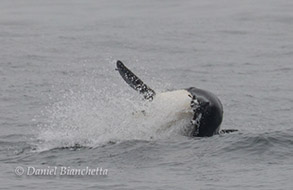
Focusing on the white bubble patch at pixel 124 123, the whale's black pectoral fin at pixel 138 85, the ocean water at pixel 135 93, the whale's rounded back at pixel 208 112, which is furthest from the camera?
the whale's black pectoral fin at pixel 138 85

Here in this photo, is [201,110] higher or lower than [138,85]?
lower

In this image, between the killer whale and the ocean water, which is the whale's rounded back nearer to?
A: the killer whale

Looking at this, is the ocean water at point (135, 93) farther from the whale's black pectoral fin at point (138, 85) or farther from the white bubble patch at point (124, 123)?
the whale's black pectoral fin at point (138, 85)

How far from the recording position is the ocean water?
12.1 meters

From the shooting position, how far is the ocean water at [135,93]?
12.1m

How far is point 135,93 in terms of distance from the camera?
66.3 ft

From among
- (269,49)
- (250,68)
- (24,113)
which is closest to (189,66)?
(250,68)

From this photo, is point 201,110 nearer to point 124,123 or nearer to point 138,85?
point 138,85

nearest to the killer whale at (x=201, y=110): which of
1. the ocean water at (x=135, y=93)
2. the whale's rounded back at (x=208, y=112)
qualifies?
the whale's rounded back at (x=208, y=112)

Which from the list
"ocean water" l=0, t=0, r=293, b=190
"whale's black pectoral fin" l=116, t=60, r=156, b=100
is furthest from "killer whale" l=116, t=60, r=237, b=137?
"ocean water" l=0, t=0, r=293, b=190

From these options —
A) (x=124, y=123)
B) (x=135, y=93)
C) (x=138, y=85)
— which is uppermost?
(x=138, y=85)

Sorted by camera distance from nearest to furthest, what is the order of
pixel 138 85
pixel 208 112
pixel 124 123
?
1. pixel 208 112
2. pixel 138 85
3. pixel 124 123

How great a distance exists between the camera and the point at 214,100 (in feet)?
45.0

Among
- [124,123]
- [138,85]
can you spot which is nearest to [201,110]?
[138,85]
